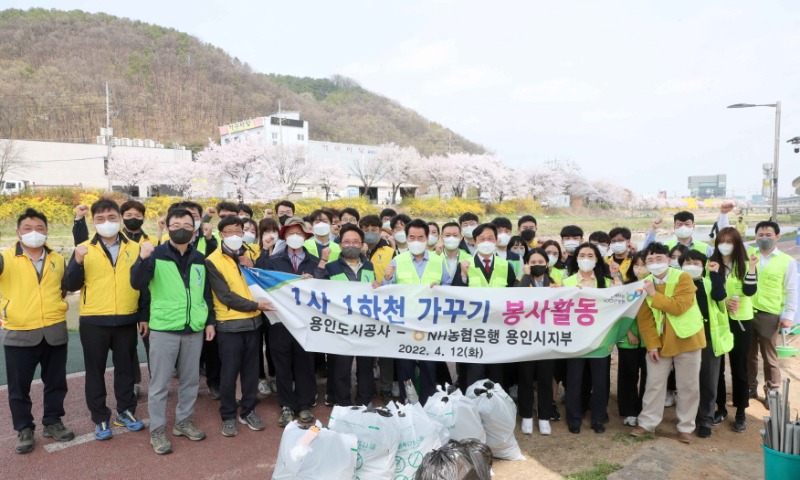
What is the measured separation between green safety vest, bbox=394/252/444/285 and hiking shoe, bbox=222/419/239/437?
2019 millimetres

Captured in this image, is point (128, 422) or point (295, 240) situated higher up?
point (295, 240)

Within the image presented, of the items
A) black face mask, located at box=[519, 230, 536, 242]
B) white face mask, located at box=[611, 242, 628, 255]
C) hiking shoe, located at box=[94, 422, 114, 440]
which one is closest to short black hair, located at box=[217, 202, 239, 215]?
hiking shoe, located at box=[94, 422, 114, 440]

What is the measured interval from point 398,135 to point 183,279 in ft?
362

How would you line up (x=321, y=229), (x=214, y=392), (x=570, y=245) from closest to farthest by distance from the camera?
1. (x=214, y=392)
2. (x=321, y=229)
3. (x=570, y=245)

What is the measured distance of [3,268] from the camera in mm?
4148

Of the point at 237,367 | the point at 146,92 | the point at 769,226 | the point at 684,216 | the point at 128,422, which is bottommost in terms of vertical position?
the point at 128,422

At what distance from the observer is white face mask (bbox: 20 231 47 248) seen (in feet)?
13.7

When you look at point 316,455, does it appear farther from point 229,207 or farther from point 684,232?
point 684,232

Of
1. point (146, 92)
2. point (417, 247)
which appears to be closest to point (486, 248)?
point (417, 247)

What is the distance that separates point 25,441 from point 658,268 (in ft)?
18.4

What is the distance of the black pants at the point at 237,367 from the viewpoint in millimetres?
4590

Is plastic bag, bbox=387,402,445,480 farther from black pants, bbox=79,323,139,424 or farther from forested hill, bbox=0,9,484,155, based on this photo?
forested hill, bbox=0,9,484,155

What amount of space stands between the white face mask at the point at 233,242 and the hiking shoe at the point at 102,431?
1.87m

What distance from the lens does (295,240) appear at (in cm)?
501
